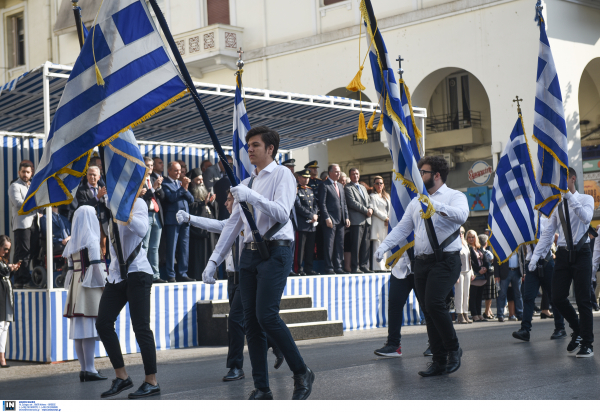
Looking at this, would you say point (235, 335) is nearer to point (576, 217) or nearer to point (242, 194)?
point (242, 194)

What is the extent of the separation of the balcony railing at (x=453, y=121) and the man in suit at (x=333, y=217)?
11.2 metres

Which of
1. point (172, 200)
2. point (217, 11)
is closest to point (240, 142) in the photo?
point (172, 200)

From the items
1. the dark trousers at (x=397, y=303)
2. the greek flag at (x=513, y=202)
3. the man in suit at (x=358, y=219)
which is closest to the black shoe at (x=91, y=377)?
the dark trousers at (x=397, y=303)

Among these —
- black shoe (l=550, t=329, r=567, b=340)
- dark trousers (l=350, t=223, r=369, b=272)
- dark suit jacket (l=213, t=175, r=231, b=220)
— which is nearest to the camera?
black shoe (l=550, t=329, r=567, b=340)

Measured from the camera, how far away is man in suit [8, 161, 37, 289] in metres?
12.6

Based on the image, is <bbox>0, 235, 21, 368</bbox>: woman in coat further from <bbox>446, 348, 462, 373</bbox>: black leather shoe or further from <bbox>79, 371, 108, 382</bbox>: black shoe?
<bbox>446, 348, 462, 373</bbox>: black leather shoe

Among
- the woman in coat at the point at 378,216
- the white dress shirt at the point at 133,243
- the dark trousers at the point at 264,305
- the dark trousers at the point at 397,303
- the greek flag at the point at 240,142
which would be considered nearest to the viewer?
the dark trousers at the point at 264,305

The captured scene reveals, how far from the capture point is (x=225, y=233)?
675 centimetres

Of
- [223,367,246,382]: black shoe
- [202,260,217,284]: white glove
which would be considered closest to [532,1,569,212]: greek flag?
[223,367,246,382]: black shoe

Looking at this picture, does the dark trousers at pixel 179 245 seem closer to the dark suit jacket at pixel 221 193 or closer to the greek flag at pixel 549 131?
the dark suit jacket at pixel 221 193

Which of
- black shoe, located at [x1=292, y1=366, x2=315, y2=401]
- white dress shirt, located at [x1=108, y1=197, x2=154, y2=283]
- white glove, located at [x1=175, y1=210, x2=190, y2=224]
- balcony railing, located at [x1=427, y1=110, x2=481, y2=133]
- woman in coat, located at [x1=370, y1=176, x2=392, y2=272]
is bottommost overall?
black shoe, located at [x1=292, y1=366, x2=315, y2=401]

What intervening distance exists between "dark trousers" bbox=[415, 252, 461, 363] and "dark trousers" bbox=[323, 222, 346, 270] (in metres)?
7.30

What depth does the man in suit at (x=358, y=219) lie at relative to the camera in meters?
15.3

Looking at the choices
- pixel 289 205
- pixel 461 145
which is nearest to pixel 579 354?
pixel 289 205
